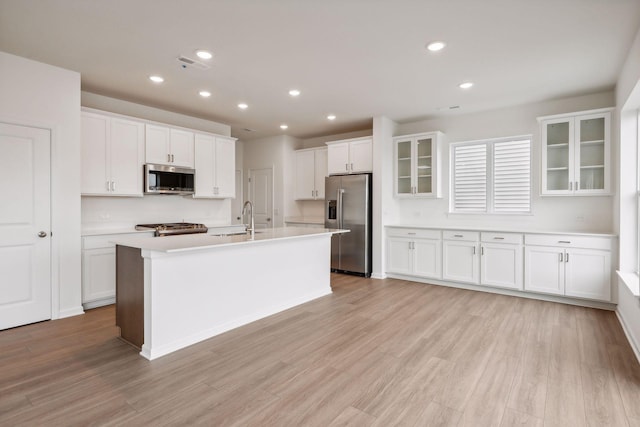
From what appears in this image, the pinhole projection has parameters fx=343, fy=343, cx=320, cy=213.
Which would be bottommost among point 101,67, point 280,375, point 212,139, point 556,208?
point 280,375

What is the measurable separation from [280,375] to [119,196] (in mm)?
3541

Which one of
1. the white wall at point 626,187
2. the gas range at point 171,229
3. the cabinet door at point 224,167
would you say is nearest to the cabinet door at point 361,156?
the cabinet door at point 224,167

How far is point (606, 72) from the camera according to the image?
377cm

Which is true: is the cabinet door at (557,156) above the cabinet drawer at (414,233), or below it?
above

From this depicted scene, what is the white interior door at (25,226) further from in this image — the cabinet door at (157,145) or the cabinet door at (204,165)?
the cabinet door at (204,165)

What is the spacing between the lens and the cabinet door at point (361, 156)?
19.6 ft

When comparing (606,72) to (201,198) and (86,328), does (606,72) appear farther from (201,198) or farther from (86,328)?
(86,328)

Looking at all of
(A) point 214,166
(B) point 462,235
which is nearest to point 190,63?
(A) point 214,166

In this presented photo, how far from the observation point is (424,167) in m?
5.70

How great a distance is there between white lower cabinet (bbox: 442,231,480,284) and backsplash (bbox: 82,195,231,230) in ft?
12.4

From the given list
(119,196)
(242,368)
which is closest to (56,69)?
(119,196)

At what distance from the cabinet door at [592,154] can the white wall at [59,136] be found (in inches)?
237

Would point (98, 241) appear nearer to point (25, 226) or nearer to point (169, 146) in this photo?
point (25, 226)

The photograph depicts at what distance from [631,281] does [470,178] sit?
2629mm
